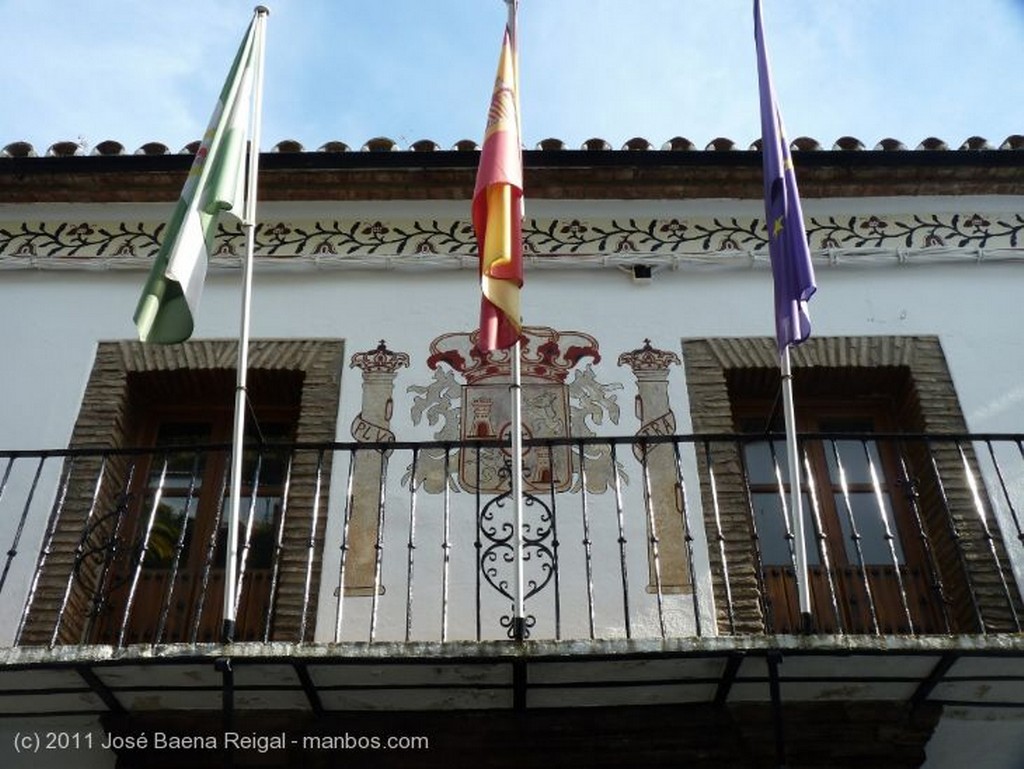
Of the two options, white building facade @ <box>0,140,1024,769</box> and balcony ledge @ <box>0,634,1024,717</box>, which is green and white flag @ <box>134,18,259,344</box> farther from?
balcony ledge @ <box>0,634,1024,717</box>

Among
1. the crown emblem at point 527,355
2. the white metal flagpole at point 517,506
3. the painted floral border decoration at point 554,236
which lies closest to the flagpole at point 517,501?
the white metal flagpole at point 517,506

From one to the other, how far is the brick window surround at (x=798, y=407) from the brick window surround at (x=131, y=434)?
6.97ft

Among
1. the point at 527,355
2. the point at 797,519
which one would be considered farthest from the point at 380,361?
the point at 797,519

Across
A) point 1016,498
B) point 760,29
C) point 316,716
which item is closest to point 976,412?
point 1016,498

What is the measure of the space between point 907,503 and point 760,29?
2.82m

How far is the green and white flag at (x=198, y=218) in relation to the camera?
5812mm

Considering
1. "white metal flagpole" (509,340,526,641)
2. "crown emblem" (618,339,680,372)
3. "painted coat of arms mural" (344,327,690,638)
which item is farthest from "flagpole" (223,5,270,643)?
"crown emblem" (618,339,680,372)

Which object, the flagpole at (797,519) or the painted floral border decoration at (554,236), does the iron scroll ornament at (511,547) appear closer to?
the flagpole at (797,519)

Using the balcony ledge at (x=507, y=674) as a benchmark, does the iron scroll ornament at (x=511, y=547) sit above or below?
above

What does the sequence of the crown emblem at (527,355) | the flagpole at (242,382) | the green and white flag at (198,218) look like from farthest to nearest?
the crown emblem at (527,355), the green and white flag at (198,218), the flagpole at (242,382)

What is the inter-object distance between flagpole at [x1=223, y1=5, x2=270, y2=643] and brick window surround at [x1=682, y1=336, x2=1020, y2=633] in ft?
7.81

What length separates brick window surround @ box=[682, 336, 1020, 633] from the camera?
20.4 feet

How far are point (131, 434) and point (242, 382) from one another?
5.67 feet

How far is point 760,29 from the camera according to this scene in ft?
22.6
